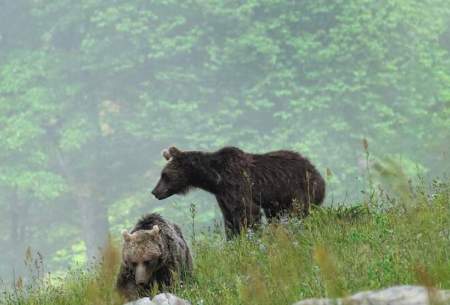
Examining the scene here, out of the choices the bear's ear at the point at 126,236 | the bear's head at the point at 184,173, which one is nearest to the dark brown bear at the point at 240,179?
the bear's head at the point at 184,173

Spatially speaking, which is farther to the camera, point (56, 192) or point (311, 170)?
point (56, 192)

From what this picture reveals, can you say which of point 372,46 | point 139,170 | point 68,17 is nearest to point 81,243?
point 139,170

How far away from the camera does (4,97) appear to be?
140 feet

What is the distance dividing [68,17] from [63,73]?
271cm

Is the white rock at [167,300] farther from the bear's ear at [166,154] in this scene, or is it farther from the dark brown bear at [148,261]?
the bear's ear at [166,154]

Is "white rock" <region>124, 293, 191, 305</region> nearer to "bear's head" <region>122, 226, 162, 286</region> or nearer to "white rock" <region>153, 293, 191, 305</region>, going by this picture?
"white rock" <region>153, 293, 191, 305</region>

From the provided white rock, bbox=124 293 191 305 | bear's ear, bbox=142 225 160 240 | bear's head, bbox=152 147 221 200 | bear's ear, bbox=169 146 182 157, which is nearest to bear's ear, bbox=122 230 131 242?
bear's ear, bbox=142 225 160 240

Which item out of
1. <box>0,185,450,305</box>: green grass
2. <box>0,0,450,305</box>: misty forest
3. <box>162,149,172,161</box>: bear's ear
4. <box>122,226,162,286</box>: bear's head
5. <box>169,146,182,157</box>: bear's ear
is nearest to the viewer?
<box>0,185,450,305</box>: green grass

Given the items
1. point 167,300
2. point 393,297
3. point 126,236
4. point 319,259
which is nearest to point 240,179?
point 126,236

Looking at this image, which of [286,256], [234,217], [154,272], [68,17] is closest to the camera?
[286,256]

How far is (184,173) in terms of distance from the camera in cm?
1376

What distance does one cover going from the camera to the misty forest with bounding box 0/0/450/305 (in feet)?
126

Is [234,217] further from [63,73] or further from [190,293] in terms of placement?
[63,73]

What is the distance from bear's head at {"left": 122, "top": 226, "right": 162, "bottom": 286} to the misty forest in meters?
24.0
